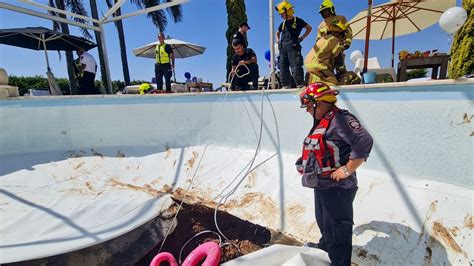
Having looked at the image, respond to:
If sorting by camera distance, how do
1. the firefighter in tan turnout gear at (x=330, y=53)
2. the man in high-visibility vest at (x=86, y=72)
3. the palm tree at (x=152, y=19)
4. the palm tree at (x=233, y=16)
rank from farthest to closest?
the palm tree at (x=152, y=19) < the palm tree at (x=233, y=16) < the man in high-visibility vest at (x=86, y=72) < the firefighter in tan turnout gear at (x=330, y=53)

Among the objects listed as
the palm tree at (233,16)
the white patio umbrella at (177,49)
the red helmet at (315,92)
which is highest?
the palm tree at (233,16)

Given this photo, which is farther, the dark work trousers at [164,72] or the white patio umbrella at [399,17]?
the dark work trousers at [164,72]

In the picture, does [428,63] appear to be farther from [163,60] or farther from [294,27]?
[163,60]

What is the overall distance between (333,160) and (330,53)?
1798 millimetres

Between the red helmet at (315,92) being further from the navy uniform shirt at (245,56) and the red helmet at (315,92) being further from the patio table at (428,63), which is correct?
the navy uniform shirt at (245,56)

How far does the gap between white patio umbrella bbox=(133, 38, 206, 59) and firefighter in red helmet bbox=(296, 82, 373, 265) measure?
29.5 ft

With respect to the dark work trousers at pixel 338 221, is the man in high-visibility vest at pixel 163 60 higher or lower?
higher

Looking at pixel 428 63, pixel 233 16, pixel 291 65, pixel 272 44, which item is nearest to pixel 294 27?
pixel 272 44

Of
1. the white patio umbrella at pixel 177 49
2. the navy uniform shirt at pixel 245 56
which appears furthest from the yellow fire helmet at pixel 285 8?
the white patio umbrella at pixel 177 49

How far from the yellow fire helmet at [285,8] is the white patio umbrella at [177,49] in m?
6.83

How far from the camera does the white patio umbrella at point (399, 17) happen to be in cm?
490

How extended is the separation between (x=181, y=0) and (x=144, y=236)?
3.83 m

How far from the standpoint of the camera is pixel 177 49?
10273 millimetres

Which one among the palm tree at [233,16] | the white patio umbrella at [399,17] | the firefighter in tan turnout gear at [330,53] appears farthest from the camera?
the palm tree at [233,16]
